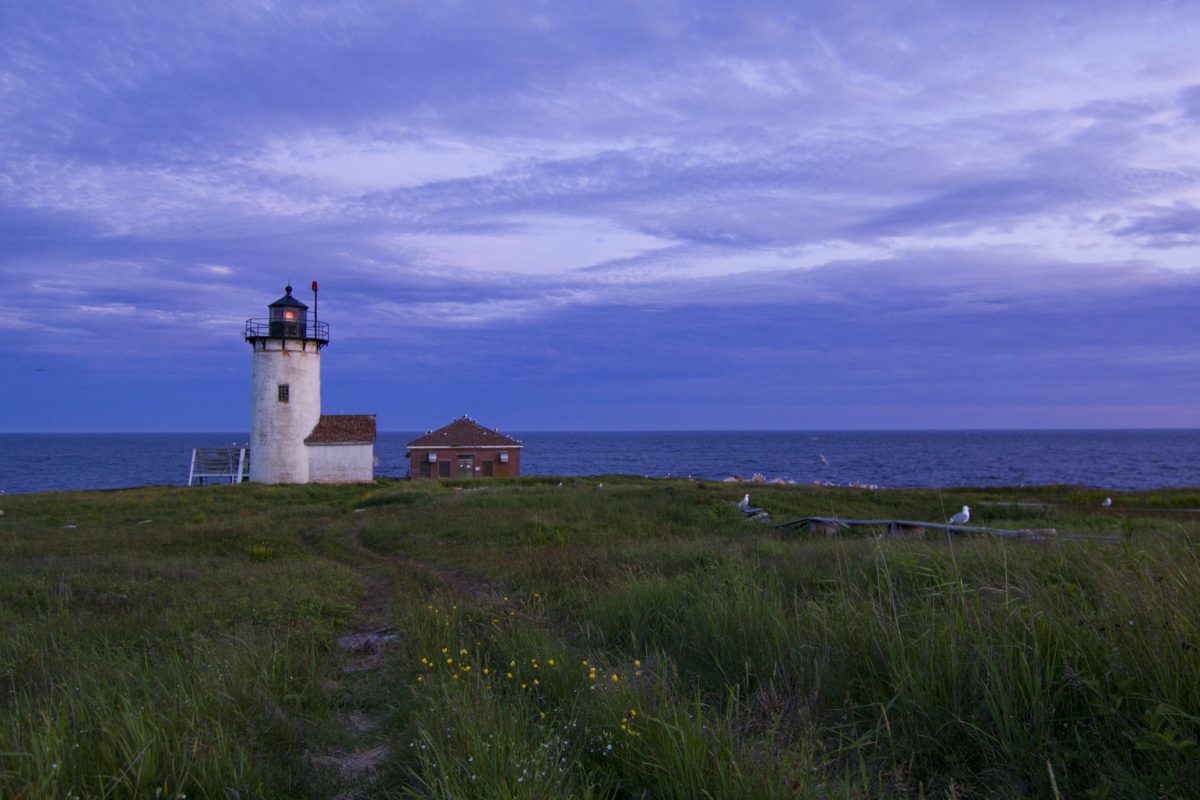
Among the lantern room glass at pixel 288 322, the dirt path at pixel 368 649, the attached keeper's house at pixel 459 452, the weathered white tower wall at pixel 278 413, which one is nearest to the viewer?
the dirt path at pixel 368 649

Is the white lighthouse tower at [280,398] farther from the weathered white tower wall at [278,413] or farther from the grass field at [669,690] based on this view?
the grass field at [669,690]

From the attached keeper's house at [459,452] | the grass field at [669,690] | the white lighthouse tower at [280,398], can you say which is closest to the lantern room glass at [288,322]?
the white lighthouse tower at [280,398]

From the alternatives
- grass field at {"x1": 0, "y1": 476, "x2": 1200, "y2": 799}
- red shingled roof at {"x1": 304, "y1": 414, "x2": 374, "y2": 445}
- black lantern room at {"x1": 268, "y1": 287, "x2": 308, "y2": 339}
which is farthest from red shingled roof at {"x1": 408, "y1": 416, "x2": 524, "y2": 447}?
grass field at {"x1": 0, "y1": 476, "x2": 1200, "y2": 799}

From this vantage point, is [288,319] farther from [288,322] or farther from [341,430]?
[341,430]

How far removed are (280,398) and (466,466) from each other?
1202 cm

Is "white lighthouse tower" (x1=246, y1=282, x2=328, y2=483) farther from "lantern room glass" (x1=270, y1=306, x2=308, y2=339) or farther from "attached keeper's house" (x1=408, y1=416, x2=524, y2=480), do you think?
"attached keeper's house" (x1=408, y1=416, x2=524, y2=480)

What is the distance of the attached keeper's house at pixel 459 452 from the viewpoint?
4934 centimetres

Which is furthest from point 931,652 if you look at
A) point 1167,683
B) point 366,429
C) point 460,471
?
point 460,471

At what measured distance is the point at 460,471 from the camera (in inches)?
1948

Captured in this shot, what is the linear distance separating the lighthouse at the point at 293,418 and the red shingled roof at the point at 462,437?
6.10m

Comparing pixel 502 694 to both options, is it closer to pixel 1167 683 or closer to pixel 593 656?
pixel 593 656

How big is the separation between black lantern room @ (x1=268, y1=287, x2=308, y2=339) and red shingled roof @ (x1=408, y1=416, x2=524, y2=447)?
10.2 metres

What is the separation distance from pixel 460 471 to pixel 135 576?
1463 inches

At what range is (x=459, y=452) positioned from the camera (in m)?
49.6
